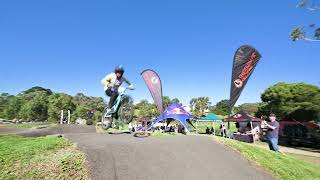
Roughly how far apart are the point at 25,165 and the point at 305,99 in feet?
126

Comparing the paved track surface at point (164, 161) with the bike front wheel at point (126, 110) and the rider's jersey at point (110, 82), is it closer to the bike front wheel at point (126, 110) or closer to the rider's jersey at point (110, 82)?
the rider's jersey at point (110, 82)

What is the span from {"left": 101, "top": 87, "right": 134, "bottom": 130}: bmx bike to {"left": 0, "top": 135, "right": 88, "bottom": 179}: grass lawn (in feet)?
14.7

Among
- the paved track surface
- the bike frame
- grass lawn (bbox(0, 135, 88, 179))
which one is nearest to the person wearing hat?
the paved track surface

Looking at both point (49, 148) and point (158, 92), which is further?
point (158, 92)

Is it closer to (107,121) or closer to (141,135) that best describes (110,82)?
(107,121)

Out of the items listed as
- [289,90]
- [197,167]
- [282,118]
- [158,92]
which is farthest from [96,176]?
[289,90]

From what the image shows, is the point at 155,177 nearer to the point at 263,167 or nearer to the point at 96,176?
the point at 96,176

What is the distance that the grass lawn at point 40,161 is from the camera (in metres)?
5.05

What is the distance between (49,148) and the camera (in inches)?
236

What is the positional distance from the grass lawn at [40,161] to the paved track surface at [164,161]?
0.25 meters

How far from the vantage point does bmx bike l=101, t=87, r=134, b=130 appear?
10656 mm

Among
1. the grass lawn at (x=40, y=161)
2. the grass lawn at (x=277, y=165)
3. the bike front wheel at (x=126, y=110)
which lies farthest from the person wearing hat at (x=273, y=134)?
the grass lawn at (x=40, y=161)

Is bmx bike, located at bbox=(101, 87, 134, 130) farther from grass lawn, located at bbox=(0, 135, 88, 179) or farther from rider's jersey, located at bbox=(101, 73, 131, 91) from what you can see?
grass lawn, located at bbox=(0, 135, 88, 179)

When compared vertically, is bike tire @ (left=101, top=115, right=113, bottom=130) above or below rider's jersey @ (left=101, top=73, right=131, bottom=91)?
below
